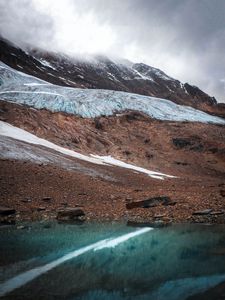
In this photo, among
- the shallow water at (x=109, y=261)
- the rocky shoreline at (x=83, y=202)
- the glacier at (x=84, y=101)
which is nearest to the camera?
the shallow water at (x=109, y=261)

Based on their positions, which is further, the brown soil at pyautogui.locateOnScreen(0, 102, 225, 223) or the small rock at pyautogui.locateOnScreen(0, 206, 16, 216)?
the brown soil at pyautogui.locateOnScreen(0, 102, 225, 223)

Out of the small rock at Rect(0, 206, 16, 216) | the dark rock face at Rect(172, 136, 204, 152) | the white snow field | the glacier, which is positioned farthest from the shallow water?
the glacier

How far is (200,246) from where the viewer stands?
13023mm

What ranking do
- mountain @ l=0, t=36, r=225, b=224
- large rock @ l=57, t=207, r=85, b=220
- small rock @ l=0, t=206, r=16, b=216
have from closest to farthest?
small rock @ l=0, t=206, r=16, b=216 → large rock @ l=57, t=207, r=85, b=220 → mountain @ l=0, t=36, r=225, b=224

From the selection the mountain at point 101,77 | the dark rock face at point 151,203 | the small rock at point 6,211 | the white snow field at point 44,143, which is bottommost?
the small rock at point 6,211

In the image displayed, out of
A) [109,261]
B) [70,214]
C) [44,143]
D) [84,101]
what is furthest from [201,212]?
[84,101]

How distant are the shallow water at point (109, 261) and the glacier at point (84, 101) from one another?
48.5 meters

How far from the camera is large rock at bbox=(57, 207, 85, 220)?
17833 mm

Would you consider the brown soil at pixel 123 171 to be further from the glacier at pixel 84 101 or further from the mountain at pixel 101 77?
the mountain at pixel 101 77

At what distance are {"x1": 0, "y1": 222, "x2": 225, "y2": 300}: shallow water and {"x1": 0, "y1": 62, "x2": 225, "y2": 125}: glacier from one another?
48.5 m

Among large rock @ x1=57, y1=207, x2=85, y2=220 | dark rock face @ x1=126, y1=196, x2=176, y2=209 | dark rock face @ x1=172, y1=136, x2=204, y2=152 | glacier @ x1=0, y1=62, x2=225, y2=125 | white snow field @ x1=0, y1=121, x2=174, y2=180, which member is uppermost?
glacier @ x1=0, y1=62, x2=225, y2=125

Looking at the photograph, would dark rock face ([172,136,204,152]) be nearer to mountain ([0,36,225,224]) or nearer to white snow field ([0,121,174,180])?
mountain ([0,36,225,224])

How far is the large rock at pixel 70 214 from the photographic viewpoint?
17.8m

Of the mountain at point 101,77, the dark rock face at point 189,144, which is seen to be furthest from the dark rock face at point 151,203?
the mountain at point 101,77
